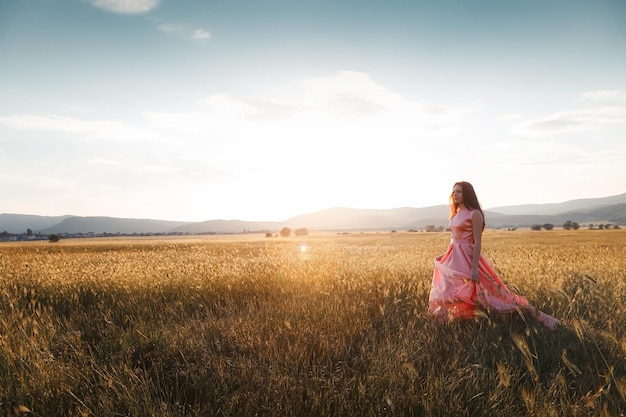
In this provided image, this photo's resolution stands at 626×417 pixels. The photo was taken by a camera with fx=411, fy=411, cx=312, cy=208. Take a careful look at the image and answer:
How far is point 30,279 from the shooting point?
26.6 feet

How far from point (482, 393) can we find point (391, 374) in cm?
68

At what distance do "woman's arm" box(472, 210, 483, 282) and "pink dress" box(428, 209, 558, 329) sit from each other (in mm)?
94

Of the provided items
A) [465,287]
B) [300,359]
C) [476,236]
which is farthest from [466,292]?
[300,359]

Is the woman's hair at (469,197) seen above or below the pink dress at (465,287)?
above

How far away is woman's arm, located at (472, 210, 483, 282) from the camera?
5949mm

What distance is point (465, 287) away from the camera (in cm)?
602

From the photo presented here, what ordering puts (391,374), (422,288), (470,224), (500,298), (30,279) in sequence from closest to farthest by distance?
(391,374) → (500,298) → (470,224) → (422,288) → (30,279)

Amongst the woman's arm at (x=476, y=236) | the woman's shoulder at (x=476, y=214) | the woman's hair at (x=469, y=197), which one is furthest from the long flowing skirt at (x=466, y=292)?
the woman's hair at (x=469, y=197)

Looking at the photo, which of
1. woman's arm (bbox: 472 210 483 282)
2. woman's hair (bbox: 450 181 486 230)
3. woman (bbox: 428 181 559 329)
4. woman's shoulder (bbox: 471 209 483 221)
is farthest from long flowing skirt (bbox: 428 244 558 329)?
woman's hair (bbox: 450 181 486 230)

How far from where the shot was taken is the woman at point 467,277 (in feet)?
18.6

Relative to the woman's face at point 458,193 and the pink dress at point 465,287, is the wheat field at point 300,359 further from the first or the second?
the woman's face at point 458,193

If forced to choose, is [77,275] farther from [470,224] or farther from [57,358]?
[470,224]

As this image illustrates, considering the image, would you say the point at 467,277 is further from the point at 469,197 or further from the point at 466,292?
the point at 469,197

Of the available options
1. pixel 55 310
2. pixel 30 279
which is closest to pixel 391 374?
pixel 55 310
